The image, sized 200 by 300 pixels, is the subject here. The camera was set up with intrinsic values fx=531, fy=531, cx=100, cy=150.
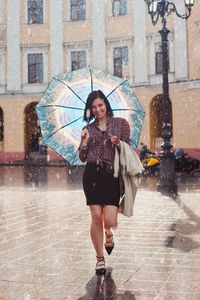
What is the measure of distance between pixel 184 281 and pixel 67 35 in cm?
2870

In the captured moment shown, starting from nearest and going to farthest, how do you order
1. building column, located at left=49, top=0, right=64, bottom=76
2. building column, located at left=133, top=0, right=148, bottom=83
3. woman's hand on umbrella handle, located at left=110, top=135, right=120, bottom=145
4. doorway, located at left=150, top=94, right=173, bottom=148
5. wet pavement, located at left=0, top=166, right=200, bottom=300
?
wet pavement, located at left=0, top=166, right=200, bottom=300 → woman's hand on umbrella handle, located at left=110, top=135, right=120, bottom=145 → doorway, located at left=150, top=94, right=173, bottom=148 → building column, located at left=133, top=0, right=148, bottom=83 → building column, located at left=49, top=0, right=64, bottom=76

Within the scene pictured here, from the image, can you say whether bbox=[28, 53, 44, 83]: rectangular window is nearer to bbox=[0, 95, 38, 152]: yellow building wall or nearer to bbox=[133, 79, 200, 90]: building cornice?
bbox=[0, 95, 38, 152]: yellow building wall

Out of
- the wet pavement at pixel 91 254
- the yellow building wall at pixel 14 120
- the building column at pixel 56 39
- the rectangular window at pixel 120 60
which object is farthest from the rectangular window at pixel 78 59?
the wet pavement at pixel 91 254

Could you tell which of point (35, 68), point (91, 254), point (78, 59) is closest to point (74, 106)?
point (91, 254)

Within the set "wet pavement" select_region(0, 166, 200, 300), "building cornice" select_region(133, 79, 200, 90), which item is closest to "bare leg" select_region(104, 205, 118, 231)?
"wet pavement" select_region(0, 166, 200, 300)

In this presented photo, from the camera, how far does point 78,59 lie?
106ft

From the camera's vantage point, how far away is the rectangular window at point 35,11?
32.8 meters

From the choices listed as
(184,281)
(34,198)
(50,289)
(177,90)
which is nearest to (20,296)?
(50,289)

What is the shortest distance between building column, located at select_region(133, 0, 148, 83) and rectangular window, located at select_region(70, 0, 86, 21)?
3.28 metres

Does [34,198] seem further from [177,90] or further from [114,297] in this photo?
[177,90]

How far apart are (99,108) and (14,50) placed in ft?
94.3

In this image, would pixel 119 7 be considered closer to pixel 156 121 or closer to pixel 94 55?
pixel 94 55

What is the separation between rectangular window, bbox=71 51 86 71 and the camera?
32.1 meters

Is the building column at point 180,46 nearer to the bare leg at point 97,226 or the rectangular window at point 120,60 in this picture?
the rectangular window at point 120,60
